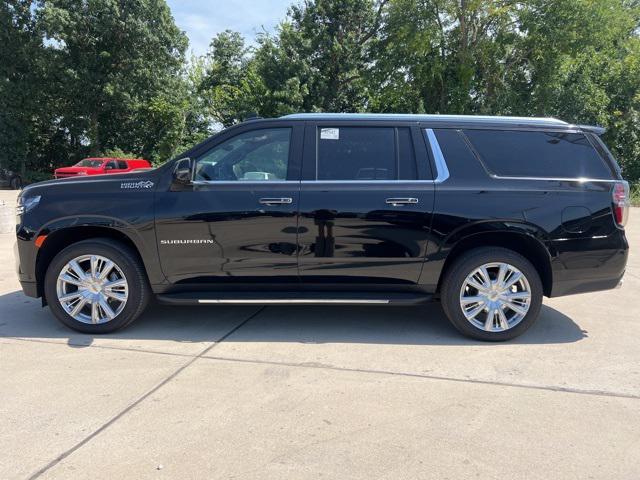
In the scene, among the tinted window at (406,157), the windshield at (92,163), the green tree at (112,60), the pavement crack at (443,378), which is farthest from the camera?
the green tree at (112,60)

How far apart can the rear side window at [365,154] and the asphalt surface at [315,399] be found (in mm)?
1462

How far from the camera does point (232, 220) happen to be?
421 centimetres

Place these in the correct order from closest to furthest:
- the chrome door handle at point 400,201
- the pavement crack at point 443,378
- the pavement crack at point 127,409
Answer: the pavement crack at point 127,409 < the pavement crack at point 443,378 < the chrome door handle at point 400,201

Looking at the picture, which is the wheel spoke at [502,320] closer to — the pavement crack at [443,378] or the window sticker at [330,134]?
the pavement crack at [443,378]

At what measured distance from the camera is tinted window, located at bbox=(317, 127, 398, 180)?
4312 mm

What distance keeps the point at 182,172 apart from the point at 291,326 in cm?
174

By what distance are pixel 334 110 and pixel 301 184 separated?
2475 cm

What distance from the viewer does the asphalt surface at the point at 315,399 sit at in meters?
2.58

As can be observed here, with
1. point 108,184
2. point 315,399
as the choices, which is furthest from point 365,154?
point 108,184

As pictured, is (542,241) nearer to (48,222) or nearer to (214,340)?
(214,340)

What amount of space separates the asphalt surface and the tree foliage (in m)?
21.5

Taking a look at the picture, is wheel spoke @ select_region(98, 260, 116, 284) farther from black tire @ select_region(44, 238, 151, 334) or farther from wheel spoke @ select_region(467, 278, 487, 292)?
wheel spoke @ select_region(467, 278, 487, 292)

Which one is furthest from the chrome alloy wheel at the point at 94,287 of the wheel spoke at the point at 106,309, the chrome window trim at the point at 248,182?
the chrome window trim at the point at 248,182

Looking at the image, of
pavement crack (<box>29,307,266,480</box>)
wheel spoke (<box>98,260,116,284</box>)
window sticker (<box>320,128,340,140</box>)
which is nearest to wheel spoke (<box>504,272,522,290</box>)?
window sticker (<box>320,128,340,140</box>)
